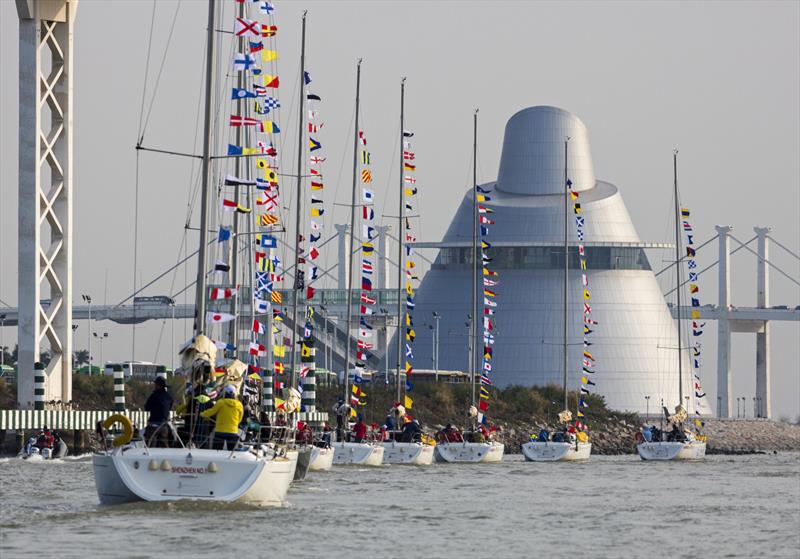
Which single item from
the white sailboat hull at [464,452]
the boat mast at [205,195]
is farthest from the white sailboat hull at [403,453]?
the boat mast at [205,195]

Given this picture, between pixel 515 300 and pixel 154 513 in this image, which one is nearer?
pixel 154 513

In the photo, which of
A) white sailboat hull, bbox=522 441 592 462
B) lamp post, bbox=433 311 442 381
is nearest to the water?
white sailboat hull, bbox=522 441 592 462

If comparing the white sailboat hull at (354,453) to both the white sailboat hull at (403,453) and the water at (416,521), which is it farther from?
the water at (416,521)

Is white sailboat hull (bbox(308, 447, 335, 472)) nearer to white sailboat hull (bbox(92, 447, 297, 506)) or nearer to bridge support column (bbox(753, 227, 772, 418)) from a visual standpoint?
white sailboat hull (bbox(92, 447, 297, 506))

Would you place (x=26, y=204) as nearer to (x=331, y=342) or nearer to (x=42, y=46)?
(x=42, y=46)

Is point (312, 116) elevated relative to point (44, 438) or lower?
elevated

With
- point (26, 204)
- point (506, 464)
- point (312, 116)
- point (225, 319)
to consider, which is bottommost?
point (506, 464)

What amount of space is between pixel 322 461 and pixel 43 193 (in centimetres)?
1074

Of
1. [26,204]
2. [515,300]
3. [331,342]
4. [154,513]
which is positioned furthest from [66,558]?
[515,300]

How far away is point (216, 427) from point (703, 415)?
98.9 metres

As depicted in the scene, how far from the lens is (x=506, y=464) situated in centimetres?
5797

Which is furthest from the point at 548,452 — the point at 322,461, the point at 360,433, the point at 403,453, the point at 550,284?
the point at 550,284

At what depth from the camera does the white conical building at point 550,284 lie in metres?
125

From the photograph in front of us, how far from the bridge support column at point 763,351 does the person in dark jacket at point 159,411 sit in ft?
389
